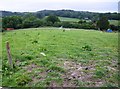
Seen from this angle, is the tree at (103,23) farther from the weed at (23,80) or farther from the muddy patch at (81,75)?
the weed at (23,80)

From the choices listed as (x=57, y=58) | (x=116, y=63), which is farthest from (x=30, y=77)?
(x=116, y=63)

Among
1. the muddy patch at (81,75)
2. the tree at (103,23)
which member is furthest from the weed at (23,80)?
the tree at (103,23)

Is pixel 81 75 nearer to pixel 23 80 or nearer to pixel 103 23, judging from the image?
pixel 23 80

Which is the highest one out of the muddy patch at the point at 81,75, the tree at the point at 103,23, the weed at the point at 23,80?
the weed at the point at 23,80

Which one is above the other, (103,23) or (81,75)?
(81,75)

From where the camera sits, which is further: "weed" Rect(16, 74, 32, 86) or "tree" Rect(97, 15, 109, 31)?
"tree" Rect(97, 15, 109, 31)

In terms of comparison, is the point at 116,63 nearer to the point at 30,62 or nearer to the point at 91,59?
the point at 91,59

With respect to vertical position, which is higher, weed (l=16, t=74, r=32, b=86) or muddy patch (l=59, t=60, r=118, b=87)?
weed (l=16, t=74, r=32, b=86)

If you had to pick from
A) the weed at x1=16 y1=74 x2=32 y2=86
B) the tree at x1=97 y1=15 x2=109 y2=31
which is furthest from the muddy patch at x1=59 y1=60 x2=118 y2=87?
the tree at x1=97 y1=15 x2=109 y2=31

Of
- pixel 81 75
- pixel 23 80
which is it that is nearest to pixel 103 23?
pixel 81 75

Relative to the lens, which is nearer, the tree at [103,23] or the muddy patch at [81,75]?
the muddy patch at [81,75]

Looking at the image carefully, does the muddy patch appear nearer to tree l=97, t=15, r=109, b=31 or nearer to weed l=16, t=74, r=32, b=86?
weed l=16, t=74, r=32, b=86

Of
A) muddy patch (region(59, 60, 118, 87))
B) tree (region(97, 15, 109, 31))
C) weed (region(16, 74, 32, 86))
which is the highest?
weed (region(16, 74, 32, 86))

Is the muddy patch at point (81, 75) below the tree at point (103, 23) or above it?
above
